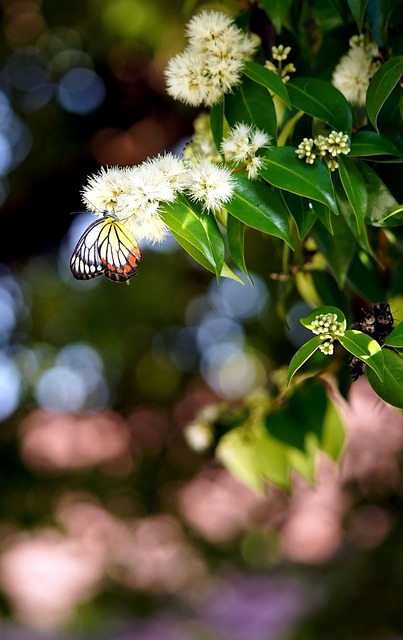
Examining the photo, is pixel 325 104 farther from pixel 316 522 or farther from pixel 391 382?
pixel 316 522

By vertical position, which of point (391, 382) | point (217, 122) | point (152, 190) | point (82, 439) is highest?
point (217, 122)

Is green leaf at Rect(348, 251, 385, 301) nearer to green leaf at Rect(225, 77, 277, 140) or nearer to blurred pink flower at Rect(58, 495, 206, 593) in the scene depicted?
green leaf at Rect(225, 77, 277, 140)

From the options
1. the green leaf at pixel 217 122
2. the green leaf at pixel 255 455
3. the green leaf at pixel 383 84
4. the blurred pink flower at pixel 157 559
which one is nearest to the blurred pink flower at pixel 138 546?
the blurred pink flower at pixel 157 559

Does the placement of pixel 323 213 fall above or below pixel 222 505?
above

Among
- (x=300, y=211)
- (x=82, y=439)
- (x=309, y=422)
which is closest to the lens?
(x=300, y=211)

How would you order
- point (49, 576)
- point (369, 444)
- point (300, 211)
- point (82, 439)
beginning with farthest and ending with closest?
point (49, 576), point (82, 439), point (369, 444), point (300, 211)

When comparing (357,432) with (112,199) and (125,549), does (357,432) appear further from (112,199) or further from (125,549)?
(112,199)

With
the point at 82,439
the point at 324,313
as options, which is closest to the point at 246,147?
the point at 324,313
